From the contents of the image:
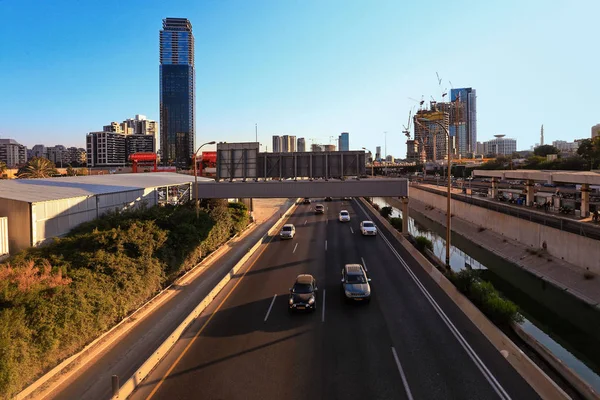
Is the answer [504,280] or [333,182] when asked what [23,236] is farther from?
[504,280]

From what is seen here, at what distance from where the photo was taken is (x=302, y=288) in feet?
62.4

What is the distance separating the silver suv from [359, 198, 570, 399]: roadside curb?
194 inches

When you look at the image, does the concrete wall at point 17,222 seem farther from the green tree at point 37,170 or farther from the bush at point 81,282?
the green tree at point 37,170

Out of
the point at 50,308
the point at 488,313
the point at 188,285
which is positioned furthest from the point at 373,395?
the point at 188,285

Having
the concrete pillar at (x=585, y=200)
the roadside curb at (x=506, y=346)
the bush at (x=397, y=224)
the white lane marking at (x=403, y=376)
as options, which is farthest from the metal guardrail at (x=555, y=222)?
the white lane marking at (x=403, y=376)

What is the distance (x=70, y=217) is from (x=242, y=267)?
12.3 m

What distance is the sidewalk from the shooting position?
80.6ft

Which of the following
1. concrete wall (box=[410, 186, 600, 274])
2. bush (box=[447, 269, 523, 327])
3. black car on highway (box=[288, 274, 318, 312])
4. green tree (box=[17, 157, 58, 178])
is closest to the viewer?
bush (box=[447, 269, 523, 327])

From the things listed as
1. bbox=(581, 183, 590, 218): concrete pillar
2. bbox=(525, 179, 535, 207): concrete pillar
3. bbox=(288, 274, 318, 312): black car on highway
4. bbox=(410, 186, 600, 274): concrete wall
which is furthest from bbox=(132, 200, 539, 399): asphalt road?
bbox=(525, 179, 535, 207): concrete pillar

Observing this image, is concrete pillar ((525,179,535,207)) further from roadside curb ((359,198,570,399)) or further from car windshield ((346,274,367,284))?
car windshield ((346,274,367,284))

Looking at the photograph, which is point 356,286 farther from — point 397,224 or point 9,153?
point 9,153

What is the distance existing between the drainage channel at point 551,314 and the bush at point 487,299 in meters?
1.92

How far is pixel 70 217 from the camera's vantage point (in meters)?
23.7

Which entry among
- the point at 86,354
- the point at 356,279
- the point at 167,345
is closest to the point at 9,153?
the point at 86,354
